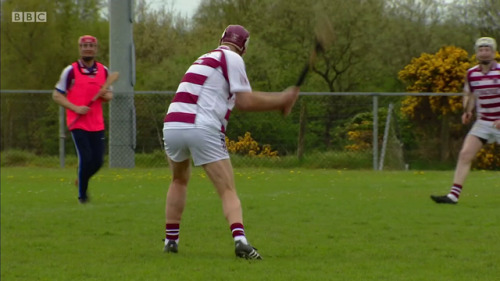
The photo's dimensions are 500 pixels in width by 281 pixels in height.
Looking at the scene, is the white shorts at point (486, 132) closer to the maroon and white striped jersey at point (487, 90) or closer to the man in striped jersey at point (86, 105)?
the maroon and white striped jersey at point (487, 90)

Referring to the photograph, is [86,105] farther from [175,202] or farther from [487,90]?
[487,90]

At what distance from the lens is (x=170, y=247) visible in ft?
24.0

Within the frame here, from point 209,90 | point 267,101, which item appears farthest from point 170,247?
point 267,101

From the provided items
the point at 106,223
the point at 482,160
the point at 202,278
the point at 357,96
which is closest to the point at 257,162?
the point at 357,96

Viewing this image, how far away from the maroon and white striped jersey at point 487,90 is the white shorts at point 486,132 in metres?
0.07

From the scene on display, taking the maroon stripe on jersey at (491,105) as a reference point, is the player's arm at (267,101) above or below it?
above

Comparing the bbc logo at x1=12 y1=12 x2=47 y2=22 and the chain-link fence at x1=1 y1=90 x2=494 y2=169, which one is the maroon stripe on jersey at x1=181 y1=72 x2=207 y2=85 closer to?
the chain-link fence at x1=1 y1=90 x2=494 y2=169

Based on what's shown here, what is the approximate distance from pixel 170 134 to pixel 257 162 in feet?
39.4

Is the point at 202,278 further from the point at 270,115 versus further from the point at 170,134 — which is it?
the point at 270,115

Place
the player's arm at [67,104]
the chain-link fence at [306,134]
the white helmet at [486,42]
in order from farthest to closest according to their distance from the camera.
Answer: the chain-link fence at [306,134]
the white helmet at [486,42]
the player's arm at [67,104]

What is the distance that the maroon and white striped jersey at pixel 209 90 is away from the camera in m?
6.89

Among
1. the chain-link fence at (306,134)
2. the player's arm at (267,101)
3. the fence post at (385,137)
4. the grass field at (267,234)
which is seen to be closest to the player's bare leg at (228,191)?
the grass field at (267,234)

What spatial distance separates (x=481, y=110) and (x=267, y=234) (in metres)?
4.41

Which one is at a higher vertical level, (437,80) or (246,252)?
(437,80)
